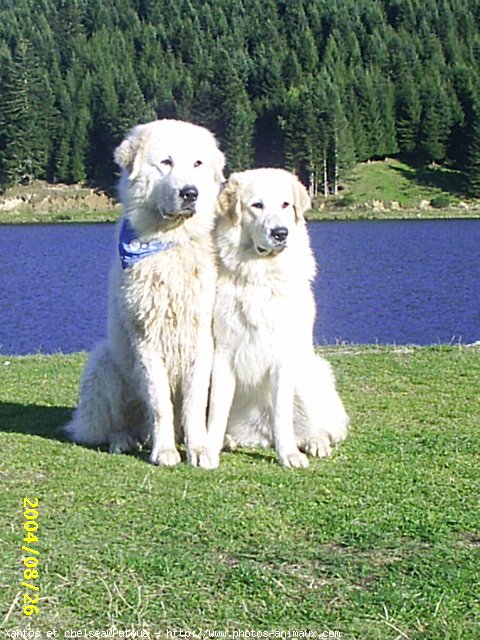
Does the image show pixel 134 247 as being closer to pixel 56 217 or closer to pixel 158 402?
pixel 158 402

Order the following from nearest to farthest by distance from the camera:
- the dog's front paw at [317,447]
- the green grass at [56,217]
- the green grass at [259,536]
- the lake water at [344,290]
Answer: the green grass at [259,536] → the dog's front paw at [317,447] → the lake water at [344,290] → the green grass at [56,217]

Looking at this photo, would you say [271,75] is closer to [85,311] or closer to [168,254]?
[85,311]

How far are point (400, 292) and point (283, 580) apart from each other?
2239cm

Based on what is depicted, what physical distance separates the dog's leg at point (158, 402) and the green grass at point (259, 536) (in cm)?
17

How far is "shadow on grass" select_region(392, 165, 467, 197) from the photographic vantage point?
276ft

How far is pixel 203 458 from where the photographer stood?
6.01m

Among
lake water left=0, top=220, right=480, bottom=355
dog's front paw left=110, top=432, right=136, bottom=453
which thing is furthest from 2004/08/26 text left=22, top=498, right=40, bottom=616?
lake water left=0, top=220, right=480, bottom=355

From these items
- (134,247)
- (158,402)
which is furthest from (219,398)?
(134,247)

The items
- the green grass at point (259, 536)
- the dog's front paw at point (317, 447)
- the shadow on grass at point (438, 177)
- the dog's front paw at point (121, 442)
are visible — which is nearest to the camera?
the green grass at point (259, 536)

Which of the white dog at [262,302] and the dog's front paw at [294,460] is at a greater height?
the white dog at [262,302]

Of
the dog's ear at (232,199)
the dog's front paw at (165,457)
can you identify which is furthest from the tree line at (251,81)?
the dog's front paw at (165,457)

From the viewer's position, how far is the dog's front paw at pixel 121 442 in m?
6.53

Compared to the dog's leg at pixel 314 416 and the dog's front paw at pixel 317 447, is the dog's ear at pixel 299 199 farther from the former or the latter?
the dog's front paw at pixel 317 447

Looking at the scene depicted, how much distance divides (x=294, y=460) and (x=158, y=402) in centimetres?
93
